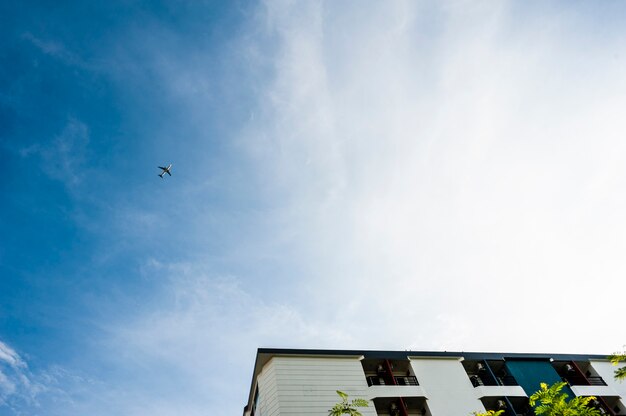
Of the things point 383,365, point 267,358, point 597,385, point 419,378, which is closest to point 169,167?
point 267,358

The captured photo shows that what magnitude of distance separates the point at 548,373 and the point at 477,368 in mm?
6741

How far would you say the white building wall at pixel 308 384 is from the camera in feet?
88.2

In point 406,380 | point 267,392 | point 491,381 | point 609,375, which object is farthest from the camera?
point 609,375

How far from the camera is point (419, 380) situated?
105 feet

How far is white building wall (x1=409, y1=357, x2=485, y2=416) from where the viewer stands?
30344 millimetres

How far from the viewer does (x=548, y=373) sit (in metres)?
35.9

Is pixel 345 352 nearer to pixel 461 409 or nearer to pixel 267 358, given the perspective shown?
pixel 267 358

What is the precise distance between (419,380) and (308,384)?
10.3 m

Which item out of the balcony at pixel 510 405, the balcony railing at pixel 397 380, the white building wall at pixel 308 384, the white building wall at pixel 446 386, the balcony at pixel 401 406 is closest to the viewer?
the white building wall at pixel 308 384

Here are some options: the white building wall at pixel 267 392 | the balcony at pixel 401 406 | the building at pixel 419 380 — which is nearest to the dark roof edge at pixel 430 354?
the building at pixel 419 380

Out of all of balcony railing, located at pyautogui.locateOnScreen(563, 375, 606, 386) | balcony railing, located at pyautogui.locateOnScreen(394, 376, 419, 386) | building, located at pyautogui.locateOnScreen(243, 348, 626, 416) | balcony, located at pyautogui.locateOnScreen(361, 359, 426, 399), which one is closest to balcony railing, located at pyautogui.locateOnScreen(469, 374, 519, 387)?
building, located at pyautogui.locateOnScreen(243, 348, 626, 416)

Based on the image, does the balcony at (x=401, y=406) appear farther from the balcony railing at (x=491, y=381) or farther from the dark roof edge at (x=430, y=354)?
the balcony railing at (x=491, y=381)

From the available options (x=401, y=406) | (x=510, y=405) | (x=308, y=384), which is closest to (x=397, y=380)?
(x=401, y=406)

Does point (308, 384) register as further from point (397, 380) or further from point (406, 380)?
point (406, 380)
